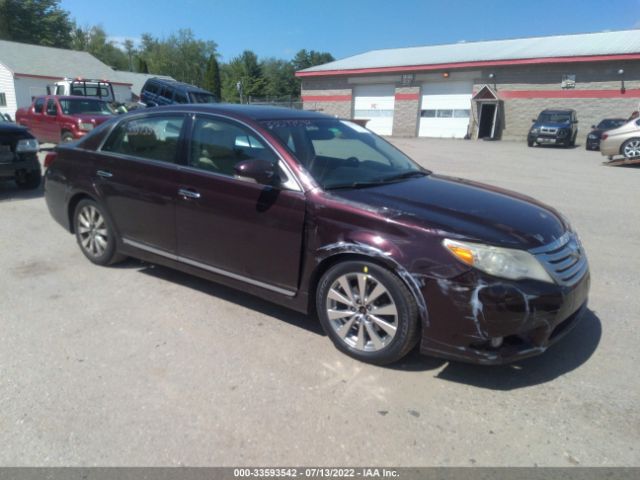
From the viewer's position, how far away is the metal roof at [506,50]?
88.4ft

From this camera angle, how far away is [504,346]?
9.39 feet

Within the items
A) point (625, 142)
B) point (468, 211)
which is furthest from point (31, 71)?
point (468, 211)

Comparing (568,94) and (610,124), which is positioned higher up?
(568,94)

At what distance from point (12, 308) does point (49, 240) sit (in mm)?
2181

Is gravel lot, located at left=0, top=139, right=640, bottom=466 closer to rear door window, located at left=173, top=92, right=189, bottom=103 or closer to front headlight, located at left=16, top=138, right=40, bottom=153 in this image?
front headlight, located at left=16, top=138, right=40, bottom=153

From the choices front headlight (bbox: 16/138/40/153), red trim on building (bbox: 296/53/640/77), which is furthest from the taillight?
red trim on building (bbox: 296/53/640/77)

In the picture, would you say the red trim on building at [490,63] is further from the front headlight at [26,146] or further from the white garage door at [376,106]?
the front headlight at [26,146]

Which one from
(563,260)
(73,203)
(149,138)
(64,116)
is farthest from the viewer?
(64,116)

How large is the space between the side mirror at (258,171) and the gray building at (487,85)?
2815 centimetres

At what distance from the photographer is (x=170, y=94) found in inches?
856

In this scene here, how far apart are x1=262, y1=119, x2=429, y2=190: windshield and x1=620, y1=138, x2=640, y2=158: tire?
46.3ft

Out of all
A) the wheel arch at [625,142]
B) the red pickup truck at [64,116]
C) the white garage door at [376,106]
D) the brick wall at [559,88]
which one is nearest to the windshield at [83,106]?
the red pickup truck at [64,116]

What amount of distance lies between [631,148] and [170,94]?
728 inches

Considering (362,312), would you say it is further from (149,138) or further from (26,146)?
(26,146)
